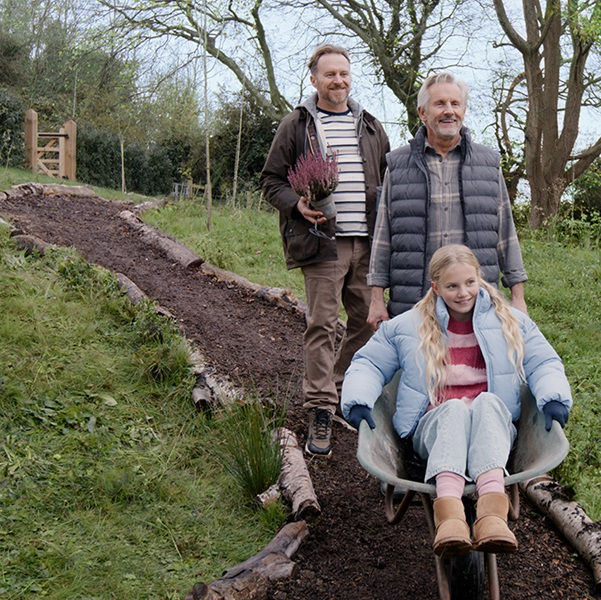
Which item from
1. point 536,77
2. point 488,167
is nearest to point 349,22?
point 536,77

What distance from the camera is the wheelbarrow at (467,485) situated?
236 centimetres

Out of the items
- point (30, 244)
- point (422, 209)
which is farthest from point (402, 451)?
point (30, 244)

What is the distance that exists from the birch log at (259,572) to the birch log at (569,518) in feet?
3.92

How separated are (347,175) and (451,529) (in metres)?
2.25

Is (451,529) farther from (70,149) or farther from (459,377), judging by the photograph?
(70,149)

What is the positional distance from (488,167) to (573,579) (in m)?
1.79

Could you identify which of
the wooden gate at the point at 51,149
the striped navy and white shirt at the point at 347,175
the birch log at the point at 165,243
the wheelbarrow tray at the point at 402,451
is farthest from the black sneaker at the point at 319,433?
the wooden gate at the point at 51,149

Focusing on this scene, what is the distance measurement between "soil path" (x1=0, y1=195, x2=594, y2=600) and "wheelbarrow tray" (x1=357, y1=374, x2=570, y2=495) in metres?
0.51

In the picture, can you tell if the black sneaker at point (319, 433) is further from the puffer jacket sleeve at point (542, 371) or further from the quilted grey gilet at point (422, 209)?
the puffer jacket sleeve at point (542, 371)

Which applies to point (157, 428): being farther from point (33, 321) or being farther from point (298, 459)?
point (33, 321)

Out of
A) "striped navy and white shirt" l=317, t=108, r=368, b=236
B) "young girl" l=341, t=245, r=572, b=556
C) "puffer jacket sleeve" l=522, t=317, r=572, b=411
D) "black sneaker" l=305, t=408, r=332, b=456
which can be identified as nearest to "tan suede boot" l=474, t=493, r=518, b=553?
"young girl" l=341, t=245, r=572, b=556

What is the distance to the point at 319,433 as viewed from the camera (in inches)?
159

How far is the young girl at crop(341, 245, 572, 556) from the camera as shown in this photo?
247cm

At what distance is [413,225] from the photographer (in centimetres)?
346
